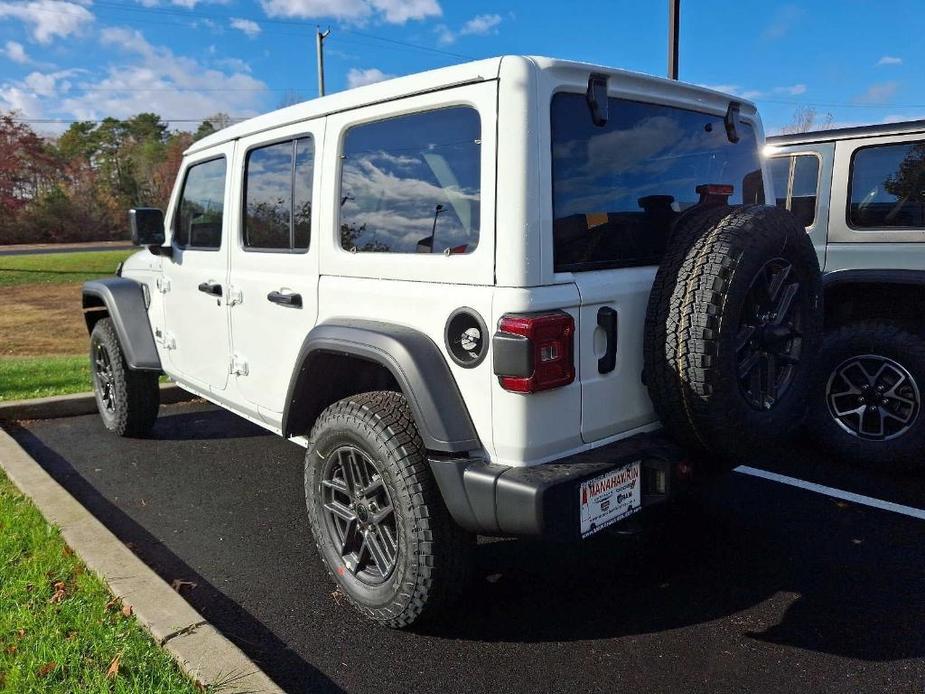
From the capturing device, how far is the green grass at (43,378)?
645 centimetres

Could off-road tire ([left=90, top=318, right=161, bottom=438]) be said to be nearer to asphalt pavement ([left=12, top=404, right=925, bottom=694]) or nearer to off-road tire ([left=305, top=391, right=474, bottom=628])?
asphalt pavement ([left=12, top=404, right=925, bottom=694])

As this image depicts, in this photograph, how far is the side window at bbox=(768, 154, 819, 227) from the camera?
16.0 feet

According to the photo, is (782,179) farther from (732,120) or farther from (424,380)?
(424,380)

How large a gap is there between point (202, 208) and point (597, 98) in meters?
2.58

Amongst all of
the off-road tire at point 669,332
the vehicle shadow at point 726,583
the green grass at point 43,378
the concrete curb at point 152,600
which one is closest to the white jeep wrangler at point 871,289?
the vehicle shadow at point 726,583

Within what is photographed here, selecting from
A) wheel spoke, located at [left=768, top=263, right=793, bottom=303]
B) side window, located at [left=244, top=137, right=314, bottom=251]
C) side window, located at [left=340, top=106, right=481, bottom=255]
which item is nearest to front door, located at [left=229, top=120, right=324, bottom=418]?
side window, located at [left=244, top=137, right=314, bottom=251]

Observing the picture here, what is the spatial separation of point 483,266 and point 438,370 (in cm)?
38

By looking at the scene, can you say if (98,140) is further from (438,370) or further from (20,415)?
(438,370)

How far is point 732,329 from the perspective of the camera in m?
2.50

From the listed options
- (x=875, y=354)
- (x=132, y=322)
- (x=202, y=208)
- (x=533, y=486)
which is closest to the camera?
(x=533, y=486)

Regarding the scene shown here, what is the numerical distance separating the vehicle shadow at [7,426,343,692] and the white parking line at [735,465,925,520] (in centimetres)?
260

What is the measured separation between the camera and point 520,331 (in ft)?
7.65

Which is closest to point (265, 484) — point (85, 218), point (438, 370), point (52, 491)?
point (52, 491)

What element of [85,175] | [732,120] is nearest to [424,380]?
[732,120]
